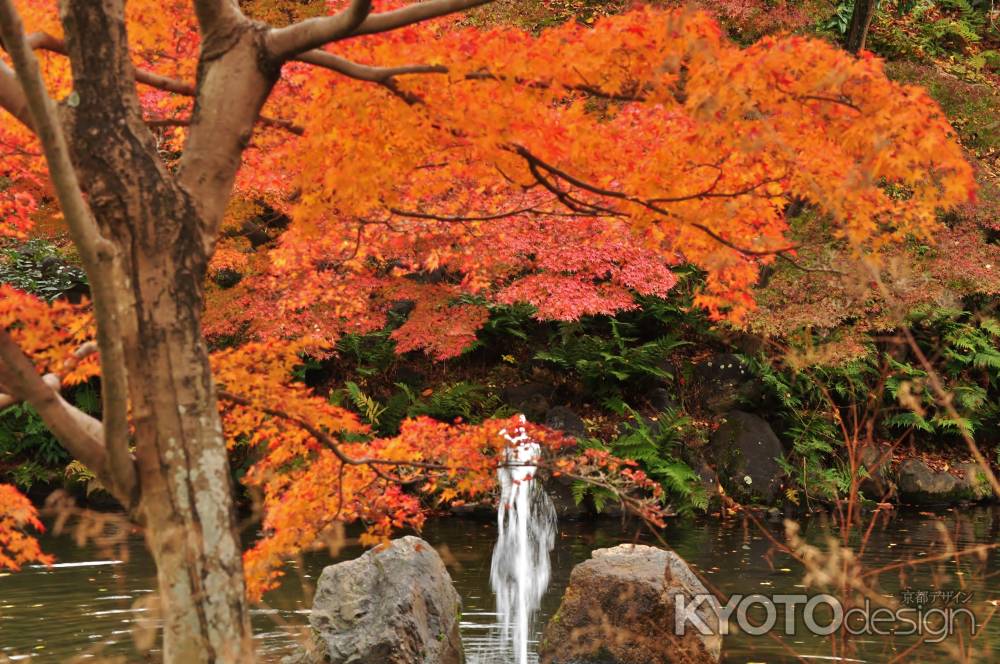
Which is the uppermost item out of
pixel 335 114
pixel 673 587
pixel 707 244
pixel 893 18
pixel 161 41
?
pixel 893 18

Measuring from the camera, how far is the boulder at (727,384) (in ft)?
49.5

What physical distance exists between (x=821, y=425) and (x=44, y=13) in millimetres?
12930

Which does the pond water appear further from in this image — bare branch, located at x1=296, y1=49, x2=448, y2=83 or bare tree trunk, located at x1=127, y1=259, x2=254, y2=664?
bare branch, located at x1=296, y1=49, x2=448, y2=83

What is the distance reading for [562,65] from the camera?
4141 mm

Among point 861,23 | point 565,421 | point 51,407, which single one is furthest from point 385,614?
point 861,23

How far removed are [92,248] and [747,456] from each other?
1246 centimetres

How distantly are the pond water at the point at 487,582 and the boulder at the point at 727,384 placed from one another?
6.91 feet

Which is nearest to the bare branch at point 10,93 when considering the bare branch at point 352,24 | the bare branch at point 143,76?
the bare branch at point 143,76

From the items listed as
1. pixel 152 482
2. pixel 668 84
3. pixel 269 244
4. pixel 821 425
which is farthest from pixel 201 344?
pixel 821 425

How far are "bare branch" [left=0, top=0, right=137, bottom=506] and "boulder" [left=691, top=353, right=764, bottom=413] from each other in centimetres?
1236

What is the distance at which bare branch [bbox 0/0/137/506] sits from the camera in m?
2.80

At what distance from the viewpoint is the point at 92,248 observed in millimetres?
3289

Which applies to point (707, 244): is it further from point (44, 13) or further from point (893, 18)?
point (893, 18)

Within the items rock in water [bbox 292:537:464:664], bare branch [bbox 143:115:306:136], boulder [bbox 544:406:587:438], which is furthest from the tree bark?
boulder [bbox 544:406:587:438]
